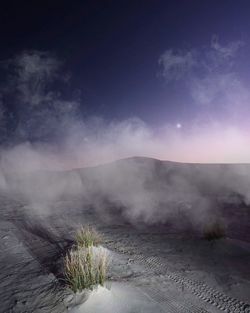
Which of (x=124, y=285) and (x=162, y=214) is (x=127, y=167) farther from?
(x=124, y=285)

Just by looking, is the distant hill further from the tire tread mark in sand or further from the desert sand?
the tire tread mark in sand

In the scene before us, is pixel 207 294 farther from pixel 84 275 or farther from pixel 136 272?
pixel 84 275

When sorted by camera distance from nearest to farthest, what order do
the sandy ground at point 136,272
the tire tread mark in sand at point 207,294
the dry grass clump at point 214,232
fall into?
the sandy ground at point 136,272 < the tire tread mark in sand at point 207,294 < the dry grass clump at point 214,232

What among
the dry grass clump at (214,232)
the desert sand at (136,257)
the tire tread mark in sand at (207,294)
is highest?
the dry grass clump at (214,232)

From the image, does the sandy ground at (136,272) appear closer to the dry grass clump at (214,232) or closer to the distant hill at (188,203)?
the dry grass clump at (214,232)

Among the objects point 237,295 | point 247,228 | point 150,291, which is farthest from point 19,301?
point 247,228

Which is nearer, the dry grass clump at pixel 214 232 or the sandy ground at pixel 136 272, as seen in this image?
the sandy ground at pixel 136 272

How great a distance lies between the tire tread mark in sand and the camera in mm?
5402

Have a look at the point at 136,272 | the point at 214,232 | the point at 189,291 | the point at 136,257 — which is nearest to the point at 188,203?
the point at 214,232

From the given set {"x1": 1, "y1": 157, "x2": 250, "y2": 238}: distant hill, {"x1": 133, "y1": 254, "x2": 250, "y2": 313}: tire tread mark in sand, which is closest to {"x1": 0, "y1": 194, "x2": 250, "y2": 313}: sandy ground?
{"x1": 133, "y1": 254, "x2": 250, "y2": 313}: tire tread mark in sand

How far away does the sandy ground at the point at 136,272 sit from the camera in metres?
5.27

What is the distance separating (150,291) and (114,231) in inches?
215

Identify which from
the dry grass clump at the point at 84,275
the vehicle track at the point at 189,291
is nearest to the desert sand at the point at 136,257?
the vehicle track at the point at 189,291

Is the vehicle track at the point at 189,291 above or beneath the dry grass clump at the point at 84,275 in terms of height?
beneath
